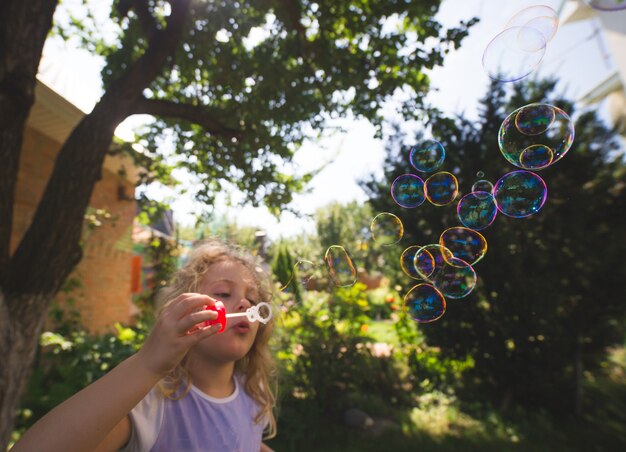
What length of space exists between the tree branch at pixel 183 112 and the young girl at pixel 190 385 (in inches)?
106

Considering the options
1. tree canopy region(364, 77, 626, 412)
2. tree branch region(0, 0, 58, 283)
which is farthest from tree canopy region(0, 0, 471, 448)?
tree canopy region(364, 77, 626, 412)

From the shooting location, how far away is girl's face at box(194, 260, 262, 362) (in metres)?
1.57

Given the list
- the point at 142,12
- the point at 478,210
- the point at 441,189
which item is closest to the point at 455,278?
the point at 478,210

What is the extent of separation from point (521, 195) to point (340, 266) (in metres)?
1.29

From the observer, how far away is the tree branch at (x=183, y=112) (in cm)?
404

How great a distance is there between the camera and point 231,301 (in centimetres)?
166

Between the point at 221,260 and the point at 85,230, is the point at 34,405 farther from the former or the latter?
the point at 221,260

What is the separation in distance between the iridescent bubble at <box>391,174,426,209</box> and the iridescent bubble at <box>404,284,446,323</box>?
0.64m

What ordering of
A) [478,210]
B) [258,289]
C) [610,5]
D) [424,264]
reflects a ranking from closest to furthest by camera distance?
[258,289], [610,5], [478,210], [424,264]

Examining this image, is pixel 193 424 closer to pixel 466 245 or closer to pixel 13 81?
pixel 466 245

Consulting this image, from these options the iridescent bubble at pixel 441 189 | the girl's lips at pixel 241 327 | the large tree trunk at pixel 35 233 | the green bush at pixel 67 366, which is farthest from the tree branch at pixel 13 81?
the iridescent bubble at pixel 441 189

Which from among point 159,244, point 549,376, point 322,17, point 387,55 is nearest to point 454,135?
point 387,55

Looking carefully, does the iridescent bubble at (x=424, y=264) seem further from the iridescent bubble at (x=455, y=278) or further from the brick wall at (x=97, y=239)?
the brick wall at (x=97, y=239)

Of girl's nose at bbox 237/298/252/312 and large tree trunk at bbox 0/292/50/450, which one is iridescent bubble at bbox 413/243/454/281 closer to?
girl's nose at bbox 237/298/252/312
